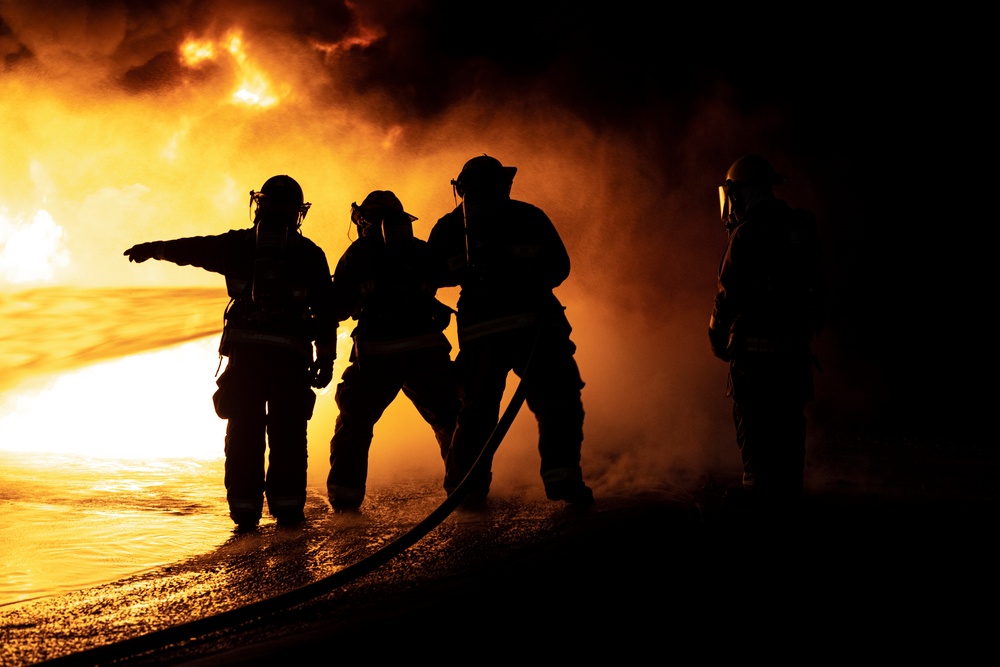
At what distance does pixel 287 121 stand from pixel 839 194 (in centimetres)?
625

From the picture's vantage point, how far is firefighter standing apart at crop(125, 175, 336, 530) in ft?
14.6

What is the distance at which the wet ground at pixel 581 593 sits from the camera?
209cm

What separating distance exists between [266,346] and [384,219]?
1.05 m

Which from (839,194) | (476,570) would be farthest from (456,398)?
(839,194)

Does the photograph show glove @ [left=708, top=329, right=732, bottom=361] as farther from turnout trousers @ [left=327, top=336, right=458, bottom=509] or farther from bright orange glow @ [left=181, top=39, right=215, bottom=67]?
bright orange glow @ [left=181, top=39, right=215, bottom=67]

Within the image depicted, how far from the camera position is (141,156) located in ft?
31.4

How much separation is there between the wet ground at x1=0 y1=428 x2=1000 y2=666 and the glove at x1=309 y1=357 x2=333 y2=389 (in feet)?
3.17

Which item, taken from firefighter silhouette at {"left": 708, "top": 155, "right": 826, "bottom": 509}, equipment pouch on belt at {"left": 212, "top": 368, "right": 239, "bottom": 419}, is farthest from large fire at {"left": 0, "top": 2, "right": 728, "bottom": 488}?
firefighter silhouette at {"left": 708, "top": 155, "right": 826, "bottom": 509}

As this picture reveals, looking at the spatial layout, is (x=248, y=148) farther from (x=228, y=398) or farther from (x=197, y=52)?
(x=228, y=398)

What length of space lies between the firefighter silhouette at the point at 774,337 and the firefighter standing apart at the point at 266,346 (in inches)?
92.5

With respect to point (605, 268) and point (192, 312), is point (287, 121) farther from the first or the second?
point (605, 268)

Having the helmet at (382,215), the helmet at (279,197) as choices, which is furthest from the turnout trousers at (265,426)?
the helmet at (382,215)

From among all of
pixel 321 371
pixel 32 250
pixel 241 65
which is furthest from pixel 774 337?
pixel 32 250

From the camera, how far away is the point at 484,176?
445 cm
